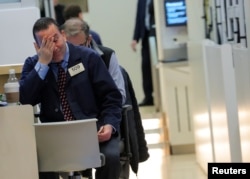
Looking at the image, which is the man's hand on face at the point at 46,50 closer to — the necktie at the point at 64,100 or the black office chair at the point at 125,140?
the necktie at the point at 64,100

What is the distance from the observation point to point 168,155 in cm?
795

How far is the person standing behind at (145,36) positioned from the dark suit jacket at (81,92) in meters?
5.31

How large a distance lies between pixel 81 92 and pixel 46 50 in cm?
33

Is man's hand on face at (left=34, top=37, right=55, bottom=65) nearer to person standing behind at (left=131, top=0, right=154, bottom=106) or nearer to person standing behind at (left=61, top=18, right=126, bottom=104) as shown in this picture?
person standing behind at (left=61, top=18, right=126, bottom=104)

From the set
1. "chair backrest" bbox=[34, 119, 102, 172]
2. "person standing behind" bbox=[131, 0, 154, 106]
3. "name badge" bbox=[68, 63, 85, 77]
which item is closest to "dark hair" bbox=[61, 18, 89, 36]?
"name badge" bbox=[68, 63, 85, 77]

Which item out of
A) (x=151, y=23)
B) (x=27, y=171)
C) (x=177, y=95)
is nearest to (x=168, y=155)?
(x=177, y=95)

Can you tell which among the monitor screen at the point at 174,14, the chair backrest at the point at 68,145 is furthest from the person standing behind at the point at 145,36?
the chair backrest at the point at 68,145

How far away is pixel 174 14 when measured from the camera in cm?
820

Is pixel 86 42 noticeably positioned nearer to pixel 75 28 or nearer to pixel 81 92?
pixel 75 28

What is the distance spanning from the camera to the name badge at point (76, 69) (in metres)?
4.41

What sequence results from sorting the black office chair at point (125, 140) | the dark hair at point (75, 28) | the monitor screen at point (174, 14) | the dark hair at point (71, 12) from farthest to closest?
the monitor screen at point (174, 14), the dark hair at point (71, 12), the dark hair at point (75, 28), the black office chair at point (125, 140)

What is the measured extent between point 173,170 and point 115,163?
2903mm

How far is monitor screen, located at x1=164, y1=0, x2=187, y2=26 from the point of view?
26.9ft

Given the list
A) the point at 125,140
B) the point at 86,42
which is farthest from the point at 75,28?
the point at 125,140
